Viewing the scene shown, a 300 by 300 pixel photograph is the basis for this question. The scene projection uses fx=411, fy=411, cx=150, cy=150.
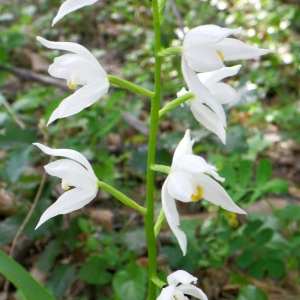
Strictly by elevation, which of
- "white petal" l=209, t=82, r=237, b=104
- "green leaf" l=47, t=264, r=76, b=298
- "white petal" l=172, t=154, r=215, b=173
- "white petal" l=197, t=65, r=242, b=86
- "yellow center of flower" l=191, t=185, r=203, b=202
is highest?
"white petal" l=197, t=65, r=242, b=86

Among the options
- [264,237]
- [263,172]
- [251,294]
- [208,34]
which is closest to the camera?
[208,34]

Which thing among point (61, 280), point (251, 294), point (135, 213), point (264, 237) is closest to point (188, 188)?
point (251, 294)

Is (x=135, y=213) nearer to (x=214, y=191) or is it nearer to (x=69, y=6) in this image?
(x=214, y=191)

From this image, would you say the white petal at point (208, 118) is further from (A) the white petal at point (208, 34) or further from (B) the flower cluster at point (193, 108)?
(A) the white petal at point (208, 34)

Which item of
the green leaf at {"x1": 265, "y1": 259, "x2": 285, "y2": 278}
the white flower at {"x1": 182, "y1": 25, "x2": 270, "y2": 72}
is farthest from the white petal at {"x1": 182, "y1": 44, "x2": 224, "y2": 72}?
the green leaf at {"x1": 265, "y1": 259, "x2": 285, "y2": 278}

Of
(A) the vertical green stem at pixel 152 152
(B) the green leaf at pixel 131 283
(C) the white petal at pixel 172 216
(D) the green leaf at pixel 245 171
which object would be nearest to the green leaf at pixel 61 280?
(B) the green leaf at pixel 131 283

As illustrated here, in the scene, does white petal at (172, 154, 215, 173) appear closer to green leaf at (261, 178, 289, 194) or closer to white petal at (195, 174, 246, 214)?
white petal at (195, 174, 246, 214)
